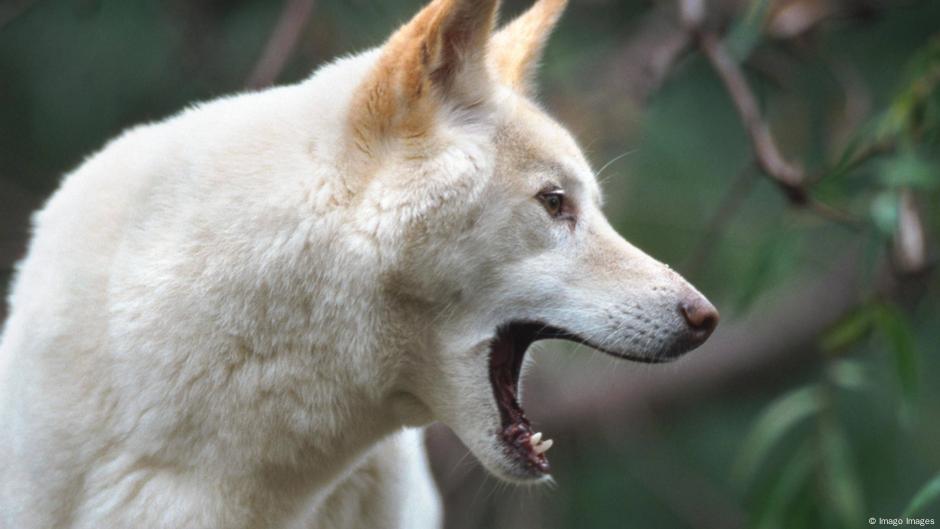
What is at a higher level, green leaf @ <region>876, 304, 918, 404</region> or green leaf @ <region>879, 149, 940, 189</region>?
green leaf @ <region>879, 149, 940, 189</region>

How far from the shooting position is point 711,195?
7.00 metres

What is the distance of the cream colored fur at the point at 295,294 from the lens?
95.5 inches

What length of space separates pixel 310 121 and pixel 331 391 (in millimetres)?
527

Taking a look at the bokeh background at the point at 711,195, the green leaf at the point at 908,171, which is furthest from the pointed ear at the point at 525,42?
the green leaf at the point at 908,171

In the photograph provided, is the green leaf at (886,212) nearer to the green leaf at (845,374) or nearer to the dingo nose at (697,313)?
the green leaf at (845,374)

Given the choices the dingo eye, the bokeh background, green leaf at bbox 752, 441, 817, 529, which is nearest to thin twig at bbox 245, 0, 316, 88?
the bokeh background

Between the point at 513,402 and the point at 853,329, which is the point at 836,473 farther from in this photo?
the point at 513,402

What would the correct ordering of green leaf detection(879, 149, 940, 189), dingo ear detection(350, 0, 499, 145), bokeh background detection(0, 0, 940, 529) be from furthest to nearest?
bokeh background detection(0, 0, 940, 529) → green leaf detection(879, 149, 940, 189) → dingo ear detection(350, 0, 499, 145)

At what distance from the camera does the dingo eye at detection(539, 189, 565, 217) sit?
2.55 m

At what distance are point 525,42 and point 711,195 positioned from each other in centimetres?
419

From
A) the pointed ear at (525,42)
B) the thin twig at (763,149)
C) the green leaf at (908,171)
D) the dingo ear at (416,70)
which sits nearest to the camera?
the dingo ear at (416,70)

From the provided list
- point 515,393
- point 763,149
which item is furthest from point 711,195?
point 515,393

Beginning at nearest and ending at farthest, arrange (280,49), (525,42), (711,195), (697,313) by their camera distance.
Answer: (697,313), (525,42), (280,49), (711,195)

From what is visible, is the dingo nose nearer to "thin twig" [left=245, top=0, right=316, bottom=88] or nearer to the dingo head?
the dingo head
